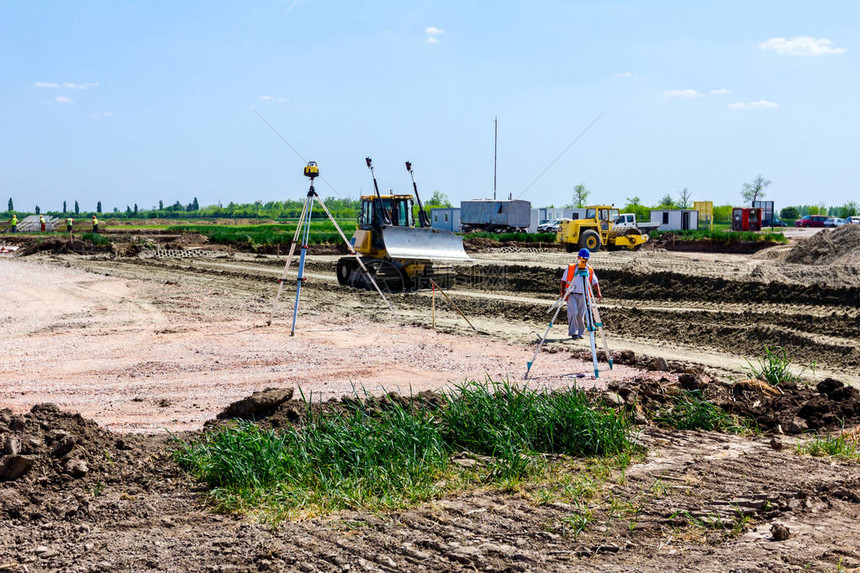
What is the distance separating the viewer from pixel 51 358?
12273mm

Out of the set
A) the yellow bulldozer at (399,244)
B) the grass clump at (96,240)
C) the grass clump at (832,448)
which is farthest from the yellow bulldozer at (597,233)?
the grass clump at (832,448)

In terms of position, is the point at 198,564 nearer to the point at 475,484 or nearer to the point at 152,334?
the point at 475,484

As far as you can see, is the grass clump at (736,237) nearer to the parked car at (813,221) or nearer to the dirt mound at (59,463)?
the parked car at (813,221)

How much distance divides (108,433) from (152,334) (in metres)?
7.79

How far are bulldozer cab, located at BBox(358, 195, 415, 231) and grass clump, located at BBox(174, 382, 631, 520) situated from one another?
12.3 meters

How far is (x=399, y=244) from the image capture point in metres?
18.9

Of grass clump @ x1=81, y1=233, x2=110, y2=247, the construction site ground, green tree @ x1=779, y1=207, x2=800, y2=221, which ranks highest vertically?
green tree @ x1=779, y1=207, x2=800, y2=221

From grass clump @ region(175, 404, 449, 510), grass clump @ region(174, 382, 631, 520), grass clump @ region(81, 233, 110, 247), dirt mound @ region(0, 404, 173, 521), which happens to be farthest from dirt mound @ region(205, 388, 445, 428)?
grass clump @ region(81, 233, 110, 247)

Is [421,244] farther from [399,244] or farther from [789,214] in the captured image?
[789,214]

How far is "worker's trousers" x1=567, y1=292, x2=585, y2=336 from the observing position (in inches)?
568

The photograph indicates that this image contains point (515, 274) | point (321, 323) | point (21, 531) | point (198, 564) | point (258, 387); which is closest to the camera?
point (198, 564)

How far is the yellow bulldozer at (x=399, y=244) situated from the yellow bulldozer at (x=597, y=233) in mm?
15444

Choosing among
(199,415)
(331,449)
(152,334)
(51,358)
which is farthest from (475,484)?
(152,334)

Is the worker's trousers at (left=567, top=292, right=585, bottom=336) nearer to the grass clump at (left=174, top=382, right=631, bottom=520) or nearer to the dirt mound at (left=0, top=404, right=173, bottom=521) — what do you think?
the grass clump at (left=174, top=382, right=631, bottom=520)
